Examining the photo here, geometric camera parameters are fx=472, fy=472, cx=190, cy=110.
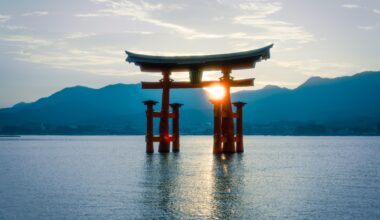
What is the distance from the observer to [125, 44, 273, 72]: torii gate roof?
123ft

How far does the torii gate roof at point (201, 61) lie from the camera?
1473 inches

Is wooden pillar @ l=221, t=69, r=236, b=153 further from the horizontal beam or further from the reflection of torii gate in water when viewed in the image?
the horizontal beam

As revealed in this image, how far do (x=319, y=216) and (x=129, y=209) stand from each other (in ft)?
21.1

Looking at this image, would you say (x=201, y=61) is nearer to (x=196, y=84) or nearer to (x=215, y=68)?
(x=215, y=68)

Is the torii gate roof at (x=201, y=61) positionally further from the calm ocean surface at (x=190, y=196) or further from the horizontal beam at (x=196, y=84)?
the calm ocean surface at (x=190, y=196)

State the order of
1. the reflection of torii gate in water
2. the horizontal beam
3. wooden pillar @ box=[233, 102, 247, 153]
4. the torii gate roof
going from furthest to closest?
wooden pillar @ box=[233, 102, 247, 153], the horizontal beam, the reflection of torii gate in water, the torii gate roof

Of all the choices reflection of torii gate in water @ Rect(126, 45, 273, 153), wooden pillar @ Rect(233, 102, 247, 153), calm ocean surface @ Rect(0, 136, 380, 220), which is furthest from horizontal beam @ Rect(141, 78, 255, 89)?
calm ocean surface @ Rect(0, 136, 380, 220)

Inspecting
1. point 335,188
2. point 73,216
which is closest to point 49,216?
point 73,216

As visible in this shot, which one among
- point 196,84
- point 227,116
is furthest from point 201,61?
point 227,116

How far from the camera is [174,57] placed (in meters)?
39.8

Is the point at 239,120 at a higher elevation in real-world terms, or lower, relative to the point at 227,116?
lower

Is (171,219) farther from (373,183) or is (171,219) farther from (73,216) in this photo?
→ (373,183)

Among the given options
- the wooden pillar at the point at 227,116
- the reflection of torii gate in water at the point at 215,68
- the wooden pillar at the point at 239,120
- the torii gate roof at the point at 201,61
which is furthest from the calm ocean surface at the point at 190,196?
the wooden pillar at the point at 239,120

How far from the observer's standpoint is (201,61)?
39000 millimetres
